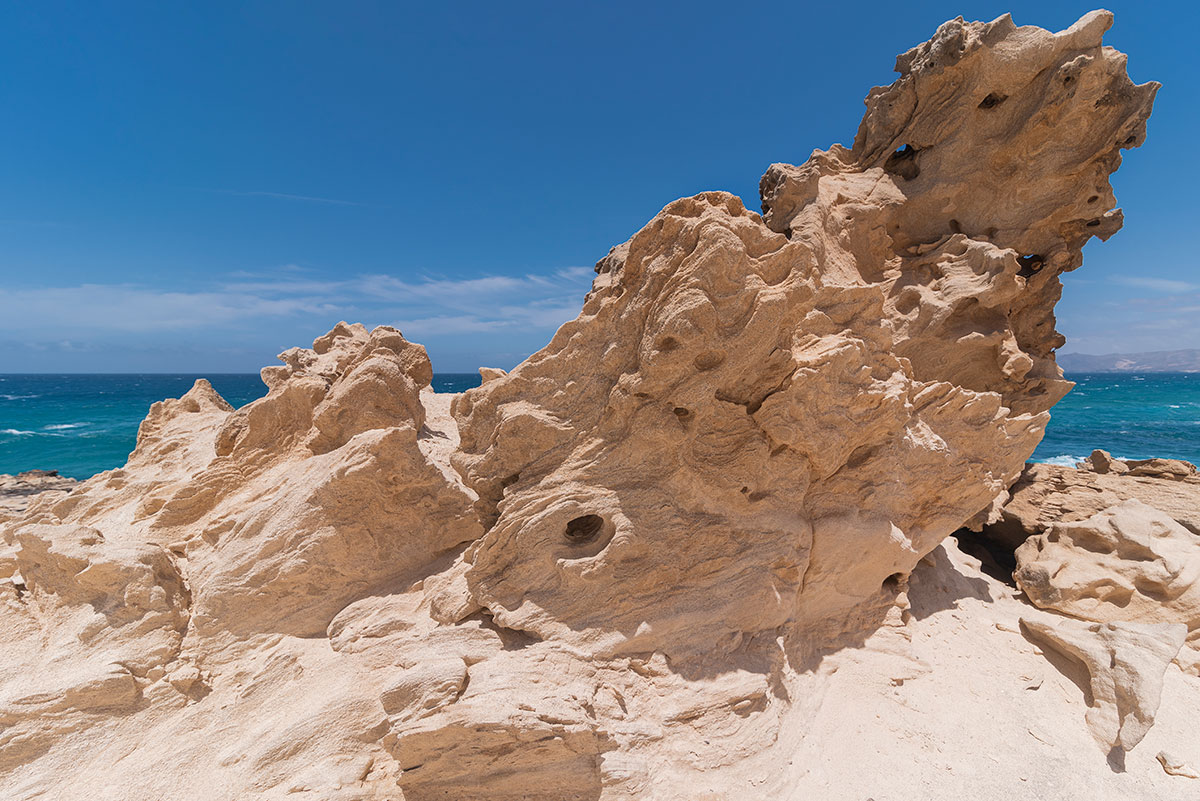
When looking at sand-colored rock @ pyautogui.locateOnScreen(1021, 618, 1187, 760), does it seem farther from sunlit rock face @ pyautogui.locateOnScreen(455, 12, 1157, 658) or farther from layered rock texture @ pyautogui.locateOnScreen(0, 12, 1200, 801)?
sunlit rock face @ pyautogui.locateOnScreen(455, 12, 1157, 658)

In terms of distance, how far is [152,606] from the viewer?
5457 millimetres

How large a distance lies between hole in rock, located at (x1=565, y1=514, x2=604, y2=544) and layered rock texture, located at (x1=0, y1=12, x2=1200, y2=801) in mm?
60

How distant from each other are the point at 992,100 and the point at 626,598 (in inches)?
408

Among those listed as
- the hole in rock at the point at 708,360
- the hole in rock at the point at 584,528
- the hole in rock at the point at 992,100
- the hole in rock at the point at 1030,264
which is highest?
the hole in rock at the point at 992,100

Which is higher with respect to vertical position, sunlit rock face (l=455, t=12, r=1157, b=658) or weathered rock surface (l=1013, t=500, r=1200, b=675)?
sunlit rock face (l=455, t=12, r=1157, b=658)

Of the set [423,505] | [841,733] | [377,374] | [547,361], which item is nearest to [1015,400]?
[841,733]

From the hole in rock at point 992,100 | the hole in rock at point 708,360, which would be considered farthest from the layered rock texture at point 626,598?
the hole in rock at point 992,100

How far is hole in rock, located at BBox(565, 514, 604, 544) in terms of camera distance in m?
5.73

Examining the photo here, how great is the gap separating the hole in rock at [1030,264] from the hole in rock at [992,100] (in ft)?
9.19

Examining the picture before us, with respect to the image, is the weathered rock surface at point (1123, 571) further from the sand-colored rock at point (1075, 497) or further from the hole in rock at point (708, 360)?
the hole in rock at point (708, 360)

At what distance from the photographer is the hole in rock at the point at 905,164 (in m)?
9.66

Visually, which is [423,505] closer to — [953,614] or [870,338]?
[870,338]

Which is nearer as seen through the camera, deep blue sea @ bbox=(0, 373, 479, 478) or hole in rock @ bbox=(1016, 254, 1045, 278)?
hole in rock @ bbox=(1016, 254, 1045, 278)

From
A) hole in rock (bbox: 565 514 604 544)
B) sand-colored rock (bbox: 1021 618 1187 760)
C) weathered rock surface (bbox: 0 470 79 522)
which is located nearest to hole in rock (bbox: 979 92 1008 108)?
sand-colored rock (bbox: 1021 618 1187 760)
